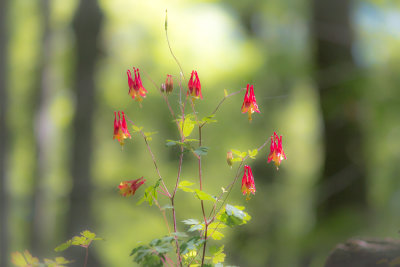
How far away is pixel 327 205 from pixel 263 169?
3586 mm

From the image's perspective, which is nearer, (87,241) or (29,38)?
(87,241)

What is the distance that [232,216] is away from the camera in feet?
3.83

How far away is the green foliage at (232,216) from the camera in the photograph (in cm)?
114

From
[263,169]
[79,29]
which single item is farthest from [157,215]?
[79,29]

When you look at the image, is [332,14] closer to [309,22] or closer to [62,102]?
[309,22]

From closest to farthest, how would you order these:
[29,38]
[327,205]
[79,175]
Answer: [327,205], [79,175], [29,38]

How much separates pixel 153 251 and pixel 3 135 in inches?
139

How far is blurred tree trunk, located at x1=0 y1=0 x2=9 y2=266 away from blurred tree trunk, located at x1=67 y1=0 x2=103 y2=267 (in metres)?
0.73

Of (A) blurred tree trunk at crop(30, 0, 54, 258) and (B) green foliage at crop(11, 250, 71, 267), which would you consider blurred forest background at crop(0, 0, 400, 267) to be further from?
(B) green foliage at crop(11, 250, 71, 267)

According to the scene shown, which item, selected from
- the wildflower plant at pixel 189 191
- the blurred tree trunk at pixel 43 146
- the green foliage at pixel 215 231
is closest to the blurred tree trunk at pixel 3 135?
the blurred tree trunk at pixel 43 146

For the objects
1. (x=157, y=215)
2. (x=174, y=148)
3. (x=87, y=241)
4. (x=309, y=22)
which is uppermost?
(x=309, y=22)

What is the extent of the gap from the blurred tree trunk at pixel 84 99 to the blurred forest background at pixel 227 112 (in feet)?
0.04

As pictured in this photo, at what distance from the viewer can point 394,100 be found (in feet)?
10.9

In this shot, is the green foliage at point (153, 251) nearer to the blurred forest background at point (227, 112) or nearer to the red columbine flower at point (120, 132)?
the red columbine flower at point (120, 132)
